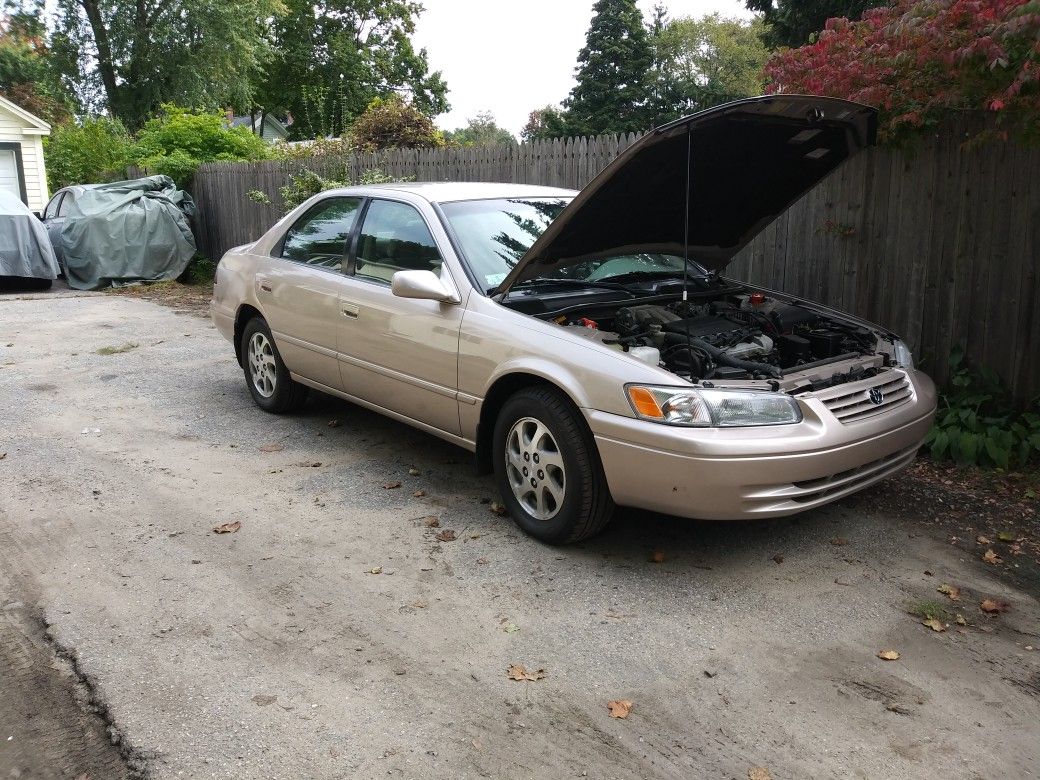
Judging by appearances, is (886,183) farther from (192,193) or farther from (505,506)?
(192,193)

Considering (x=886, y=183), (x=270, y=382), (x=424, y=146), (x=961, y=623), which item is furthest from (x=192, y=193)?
(x=961, y=623)

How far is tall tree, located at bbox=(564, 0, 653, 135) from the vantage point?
150 feet

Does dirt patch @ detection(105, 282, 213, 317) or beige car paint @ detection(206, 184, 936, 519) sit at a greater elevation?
beige car paint @ detection(206, 184, 936, 519)

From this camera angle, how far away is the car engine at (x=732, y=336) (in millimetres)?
4293

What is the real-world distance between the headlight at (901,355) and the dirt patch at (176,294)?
9.48 meters

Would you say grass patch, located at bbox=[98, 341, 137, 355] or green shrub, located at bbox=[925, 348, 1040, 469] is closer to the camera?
green shrub, located at bbox=[925, 348, 1040, 469]

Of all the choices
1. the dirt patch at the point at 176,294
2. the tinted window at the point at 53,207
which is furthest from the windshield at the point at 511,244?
the tinted window at the point at 53,207

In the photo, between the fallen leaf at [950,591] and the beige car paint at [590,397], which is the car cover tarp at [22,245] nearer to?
the beige car paint at [590,397]

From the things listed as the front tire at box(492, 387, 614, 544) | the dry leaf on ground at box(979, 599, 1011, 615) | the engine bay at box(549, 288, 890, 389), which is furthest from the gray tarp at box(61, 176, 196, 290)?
the dry leaf on ground at box(979, 599, 1011, 615)

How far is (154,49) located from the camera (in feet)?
93.4

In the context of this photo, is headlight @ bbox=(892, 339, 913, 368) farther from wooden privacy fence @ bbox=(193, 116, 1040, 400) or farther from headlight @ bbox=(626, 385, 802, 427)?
wooden privacy fence @ bbox=(193, 116, 1040, 400)

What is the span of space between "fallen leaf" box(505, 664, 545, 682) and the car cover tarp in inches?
528

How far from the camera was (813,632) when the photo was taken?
12.0ft

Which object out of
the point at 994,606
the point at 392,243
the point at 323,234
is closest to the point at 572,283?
the point at 392,243
